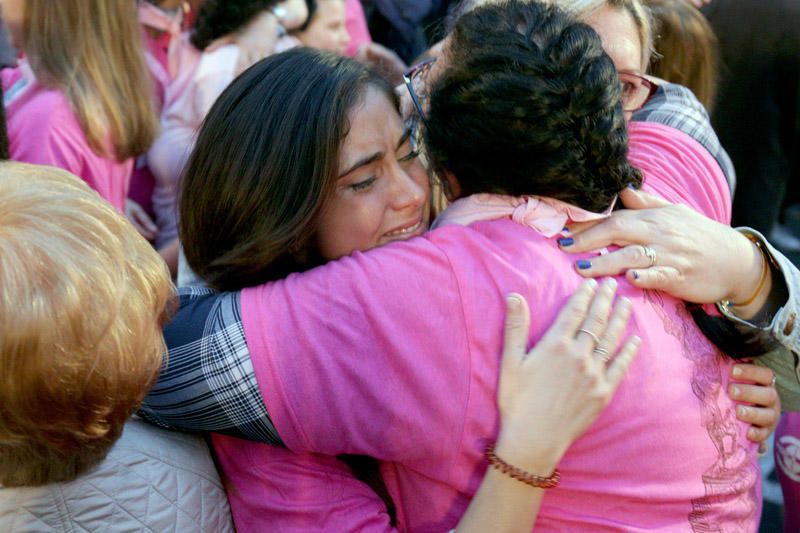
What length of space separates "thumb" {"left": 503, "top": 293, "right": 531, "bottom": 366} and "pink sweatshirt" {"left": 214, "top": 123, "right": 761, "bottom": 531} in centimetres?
2

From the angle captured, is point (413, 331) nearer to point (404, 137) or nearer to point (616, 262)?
point (616, 262)

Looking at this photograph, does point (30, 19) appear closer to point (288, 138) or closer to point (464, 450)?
point (288, 138)

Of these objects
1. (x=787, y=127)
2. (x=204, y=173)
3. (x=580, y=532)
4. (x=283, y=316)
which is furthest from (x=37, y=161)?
(x=787, y=127)

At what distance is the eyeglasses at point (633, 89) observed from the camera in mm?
2053

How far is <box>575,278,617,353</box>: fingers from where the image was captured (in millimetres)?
1369

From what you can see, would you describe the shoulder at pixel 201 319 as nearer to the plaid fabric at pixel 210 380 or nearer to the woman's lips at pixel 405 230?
the plaid fabric at pixel 210 380

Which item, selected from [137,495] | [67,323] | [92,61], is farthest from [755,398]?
[92,61]

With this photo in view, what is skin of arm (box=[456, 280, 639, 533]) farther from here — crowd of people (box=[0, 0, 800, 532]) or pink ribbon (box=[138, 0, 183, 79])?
pink ribbon (box=[138, 0, 183, 79])

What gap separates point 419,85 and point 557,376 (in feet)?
2.42

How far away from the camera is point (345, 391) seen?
132 centimetres

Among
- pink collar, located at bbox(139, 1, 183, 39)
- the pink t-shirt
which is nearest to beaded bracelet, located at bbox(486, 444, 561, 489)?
the pink t-shirt

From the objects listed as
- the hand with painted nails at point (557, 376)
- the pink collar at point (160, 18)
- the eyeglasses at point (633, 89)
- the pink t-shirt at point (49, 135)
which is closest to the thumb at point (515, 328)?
the hand with painted nails at point (557, 376)

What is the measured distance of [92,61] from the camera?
2.69 m

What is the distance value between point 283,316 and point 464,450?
Result: 0.36 meters
